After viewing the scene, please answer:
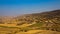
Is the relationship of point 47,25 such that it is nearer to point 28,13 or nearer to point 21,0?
point 28,13

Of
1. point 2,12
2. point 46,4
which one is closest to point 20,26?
point 2,12

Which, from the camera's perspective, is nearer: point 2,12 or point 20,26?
point 20,26

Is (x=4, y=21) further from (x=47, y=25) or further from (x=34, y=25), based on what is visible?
(x=47, y=25)

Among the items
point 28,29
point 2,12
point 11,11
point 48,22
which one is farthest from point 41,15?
point 2,12

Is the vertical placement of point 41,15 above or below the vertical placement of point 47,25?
above

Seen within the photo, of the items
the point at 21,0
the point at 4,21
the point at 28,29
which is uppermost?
the point at 21,0

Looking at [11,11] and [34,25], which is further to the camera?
[11,11]
